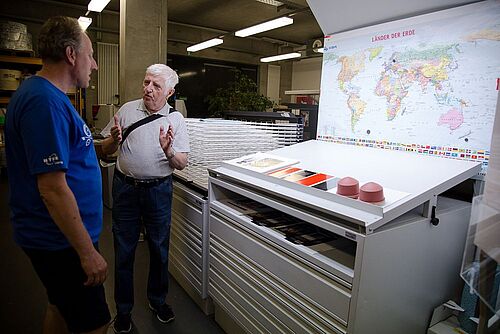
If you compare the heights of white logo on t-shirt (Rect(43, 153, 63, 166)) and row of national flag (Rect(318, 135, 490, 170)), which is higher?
row of national flag (Rect(318, 135, 490, 170))

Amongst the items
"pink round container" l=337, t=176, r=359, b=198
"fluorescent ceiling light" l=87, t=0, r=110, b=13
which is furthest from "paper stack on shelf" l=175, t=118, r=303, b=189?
"fluorescent ceiling light" l=87, t=0, r=110, b=13

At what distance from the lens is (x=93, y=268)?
3.72 ft

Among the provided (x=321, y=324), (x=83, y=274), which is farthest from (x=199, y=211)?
(x=321, y=324)

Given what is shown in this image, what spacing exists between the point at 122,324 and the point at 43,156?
1.23 meters

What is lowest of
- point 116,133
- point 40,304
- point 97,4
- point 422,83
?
point 40,304

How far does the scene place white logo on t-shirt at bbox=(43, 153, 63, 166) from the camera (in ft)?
3.38

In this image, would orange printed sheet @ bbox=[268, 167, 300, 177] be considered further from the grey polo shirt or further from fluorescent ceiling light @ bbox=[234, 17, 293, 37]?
fluorescent ceiling light @ bbox=[234, 17, 293, 37]

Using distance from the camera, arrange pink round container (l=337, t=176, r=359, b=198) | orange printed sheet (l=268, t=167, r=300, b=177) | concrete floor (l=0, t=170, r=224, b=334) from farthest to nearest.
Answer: concrete floor (l=0, t=170, r=224, b=334)
orange printed sheet (l=268, t=167, r=300, b=177)
pink round container (l=337, t=176, r=359, b=198)

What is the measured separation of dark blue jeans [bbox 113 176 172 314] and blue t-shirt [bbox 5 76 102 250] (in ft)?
1.79

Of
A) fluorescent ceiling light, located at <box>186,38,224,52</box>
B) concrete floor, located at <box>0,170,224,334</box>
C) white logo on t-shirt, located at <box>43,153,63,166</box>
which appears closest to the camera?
white logo on t-shirt, located at <box>43,153,63,166</box>

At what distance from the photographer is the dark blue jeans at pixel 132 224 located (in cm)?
180

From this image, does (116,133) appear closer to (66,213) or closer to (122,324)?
(66,213)

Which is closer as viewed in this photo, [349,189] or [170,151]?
[349,189]

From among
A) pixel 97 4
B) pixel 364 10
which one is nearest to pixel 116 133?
pixel 364 10
